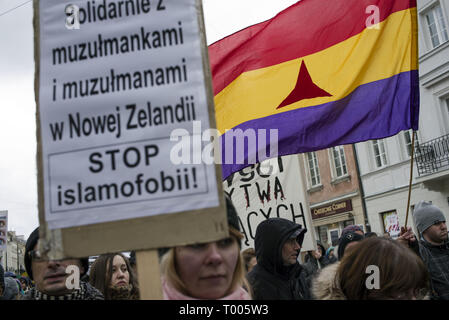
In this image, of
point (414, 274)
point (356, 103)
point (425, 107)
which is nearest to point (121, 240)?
point (414, 274)

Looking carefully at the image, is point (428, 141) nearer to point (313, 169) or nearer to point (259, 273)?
point (313, 169)

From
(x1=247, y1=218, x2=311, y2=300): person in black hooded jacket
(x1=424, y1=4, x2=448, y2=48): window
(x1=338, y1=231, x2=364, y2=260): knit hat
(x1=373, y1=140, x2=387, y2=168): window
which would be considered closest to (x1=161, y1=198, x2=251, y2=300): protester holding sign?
(x1=247, y1=218, x2=311, y2=300): person in black hooded jacket

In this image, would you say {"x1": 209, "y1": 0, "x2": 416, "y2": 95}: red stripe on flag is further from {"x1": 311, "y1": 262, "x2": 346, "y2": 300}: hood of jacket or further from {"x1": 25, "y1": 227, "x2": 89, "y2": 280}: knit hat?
{"x1": 25, "y1": 227, "x2": 89, "y2": 280}: knit hat

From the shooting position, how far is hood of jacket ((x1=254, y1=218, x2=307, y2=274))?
3561 millimetres

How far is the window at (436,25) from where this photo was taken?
18.1 metres

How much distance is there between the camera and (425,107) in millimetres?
18766

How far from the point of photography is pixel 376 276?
2.36 m

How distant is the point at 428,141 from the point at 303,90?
1510 centimetres

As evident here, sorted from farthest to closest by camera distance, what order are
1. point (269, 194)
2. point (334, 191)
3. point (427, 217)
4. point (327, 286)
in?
1. point (334, 191)
2. point (269, 194)
3. point (427, 217)
4. point (327, 286)

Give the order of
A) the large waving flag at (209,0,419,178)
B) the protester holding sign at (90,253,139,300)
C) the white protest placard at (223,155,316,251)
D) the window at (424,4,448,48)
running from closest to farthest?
1. the protester holding sign at (90,253,139,300)
2. the large waving flag at (209,0,419,178)
3. the white protest placard at (223,155,316,251)
4. the window at (424,4,448,48)

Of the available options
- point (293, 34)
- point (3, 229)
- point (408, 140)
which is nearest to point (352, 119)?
point (293, 34)

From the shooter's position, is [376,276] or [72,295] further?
[72,295]

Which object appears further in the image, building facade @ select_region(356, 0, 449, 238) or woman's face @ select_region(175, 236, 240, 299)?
building facade @ select_region(356, 0, 449, 238)

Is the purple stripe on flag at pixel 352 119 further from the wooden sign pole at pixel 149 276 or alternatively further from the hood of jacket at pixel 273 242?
the wooden sign pole at pixel 149 276
